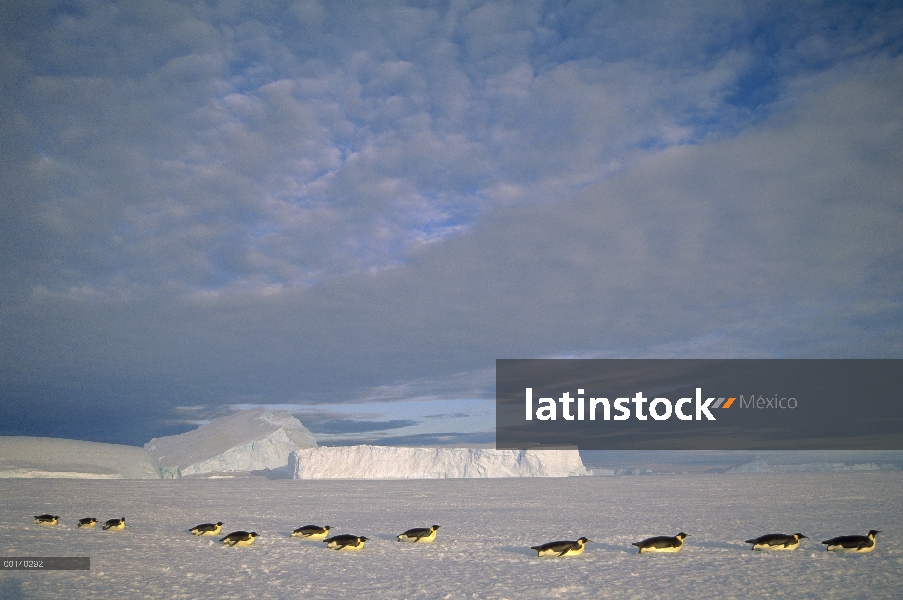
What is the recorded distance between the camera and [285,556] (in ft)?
34.9

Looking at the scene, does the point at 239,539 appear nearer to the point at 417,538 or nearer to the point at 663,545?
the point at 417,538

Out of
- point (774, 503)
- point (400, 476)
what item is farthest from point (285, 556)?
point (400, 476)

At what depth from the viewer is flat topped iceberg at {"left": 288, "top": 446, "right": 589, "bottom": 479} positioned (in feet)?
213

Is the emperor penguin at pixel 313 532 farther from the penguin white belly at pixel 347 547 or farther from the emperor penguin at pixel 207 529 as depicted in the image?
the emperor penguin at pixel 207 529

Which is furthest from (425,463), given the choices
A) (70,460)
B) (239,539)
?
(239,539)

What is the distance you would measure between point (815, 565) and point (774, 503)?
14.2 meters

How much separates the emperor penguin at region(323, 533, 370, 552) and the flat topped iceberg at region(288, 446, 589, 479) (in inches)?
2189

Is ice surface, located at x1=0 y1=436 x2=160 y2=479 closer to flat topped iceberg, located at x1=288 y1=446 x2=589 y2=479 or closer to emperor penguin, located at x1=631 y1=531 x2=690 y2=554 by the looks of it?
flat topped iceberg, located at x1=288 y1=446 x2=589 y2=479

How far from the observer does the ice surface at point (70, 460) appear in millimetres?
66375

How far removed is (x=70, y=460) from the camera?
232 feet

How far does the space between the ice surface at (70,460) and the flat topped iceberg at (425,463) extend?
24.4 m

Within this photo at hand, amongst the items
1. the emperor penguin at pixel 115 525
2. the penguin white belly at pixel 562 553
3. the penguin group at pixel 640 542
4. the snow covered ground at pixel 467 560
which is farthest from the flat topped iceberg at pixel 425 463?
the penguin white belly at pixel 562 553

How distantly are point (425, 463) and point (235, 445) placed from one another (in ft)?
86.1

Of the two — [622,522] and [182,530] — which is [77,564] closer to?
[182,530]
